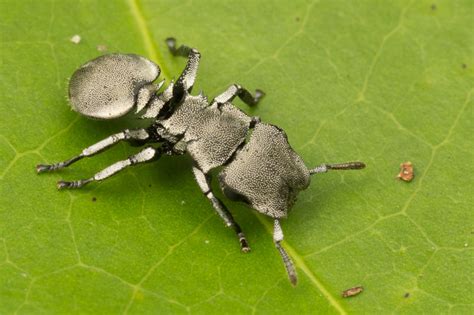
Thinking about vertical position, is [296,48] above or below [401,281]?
above

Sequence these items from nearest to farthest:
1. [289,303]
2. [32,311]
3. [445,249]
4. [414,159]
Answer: [32,311] → [289,303] → [445,249] → [414,159]

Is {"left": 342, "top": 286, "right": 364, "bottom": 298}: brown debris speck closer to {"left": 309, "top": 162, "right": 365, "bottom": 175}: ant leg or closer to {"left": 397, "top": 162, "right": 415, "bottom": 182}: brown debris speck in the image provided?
{"left": 309, "top": 162, "right": 365, "bottom": 175}: ant leg

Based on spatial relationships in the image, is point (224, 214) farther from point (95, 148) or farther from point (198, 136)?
point (95, 148)

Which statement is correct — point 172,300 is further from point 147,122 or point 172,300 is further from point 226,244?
point 147,122

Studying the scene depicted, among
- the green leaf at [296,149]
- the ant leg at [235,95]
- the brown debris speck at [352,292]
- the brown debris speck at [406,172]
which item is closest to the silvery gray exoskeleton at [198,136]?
the ant leg at [235,95]

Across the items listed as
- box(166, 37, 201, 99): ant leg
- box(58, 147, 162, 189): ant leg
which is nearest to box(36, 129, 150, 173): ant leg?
box(58, 147, 162, 189): ant leg

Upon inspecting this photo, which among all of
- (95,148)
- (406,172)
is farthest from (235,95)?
(406,172)

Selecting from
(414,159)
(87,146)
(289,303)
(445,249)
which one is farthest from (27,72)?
(445,249)
